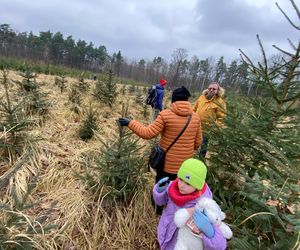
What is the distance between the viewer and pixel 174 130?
3.58 m

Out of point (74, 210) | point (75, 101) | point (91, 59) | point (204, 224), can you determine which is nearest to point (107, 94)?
point (75, 101)

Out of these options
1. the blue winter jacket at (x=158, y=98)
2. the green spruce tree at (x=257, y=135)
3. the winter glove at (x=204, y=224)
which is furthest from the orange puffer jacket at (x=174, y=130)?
the blue winter jacket at (x=158, y=98)

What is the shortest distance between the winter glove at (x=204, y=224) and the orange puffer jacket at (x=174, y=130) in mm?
1460

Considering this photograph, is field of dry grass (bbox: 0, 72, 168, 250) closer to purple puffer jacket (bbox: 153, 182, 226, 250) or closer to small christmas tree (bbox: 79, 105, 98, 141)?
small christmas tree (bbox: 79, 105, 98, 141)

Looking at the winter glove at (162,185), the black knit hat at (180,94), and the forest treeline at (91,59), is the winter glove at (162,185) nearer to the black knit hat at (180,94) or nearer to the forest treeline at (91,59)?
the black knit hat at (180,94)

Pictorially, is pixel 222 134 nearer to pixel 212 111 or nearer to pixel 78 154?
pixel 212 111

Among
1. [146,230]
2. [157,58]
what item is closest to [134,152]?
[146,230]

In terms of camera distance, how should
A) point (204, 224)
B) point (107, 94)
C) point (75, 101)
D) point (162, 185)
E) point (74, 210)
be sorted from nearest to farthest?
point (204, 224) → point (162, 185) → point (74, 210) → point (75, 101) → point (107, 94)

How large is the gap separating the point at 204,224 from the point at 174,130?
5.11 feet

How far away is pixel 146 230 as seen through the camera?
13.4ft

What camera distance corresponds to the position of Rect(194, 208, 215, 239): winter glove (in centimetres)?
219

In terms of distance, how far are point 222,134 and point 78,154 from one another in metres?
2.80

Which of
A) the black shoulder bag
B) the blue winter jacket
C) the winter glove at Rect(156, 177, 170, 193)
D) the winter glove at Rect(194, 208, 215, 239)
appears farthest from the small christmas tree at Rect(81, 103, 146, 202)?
the blue winter jacket

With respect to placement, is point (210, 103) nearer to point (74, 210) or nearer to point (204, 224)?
point (74, 210)
